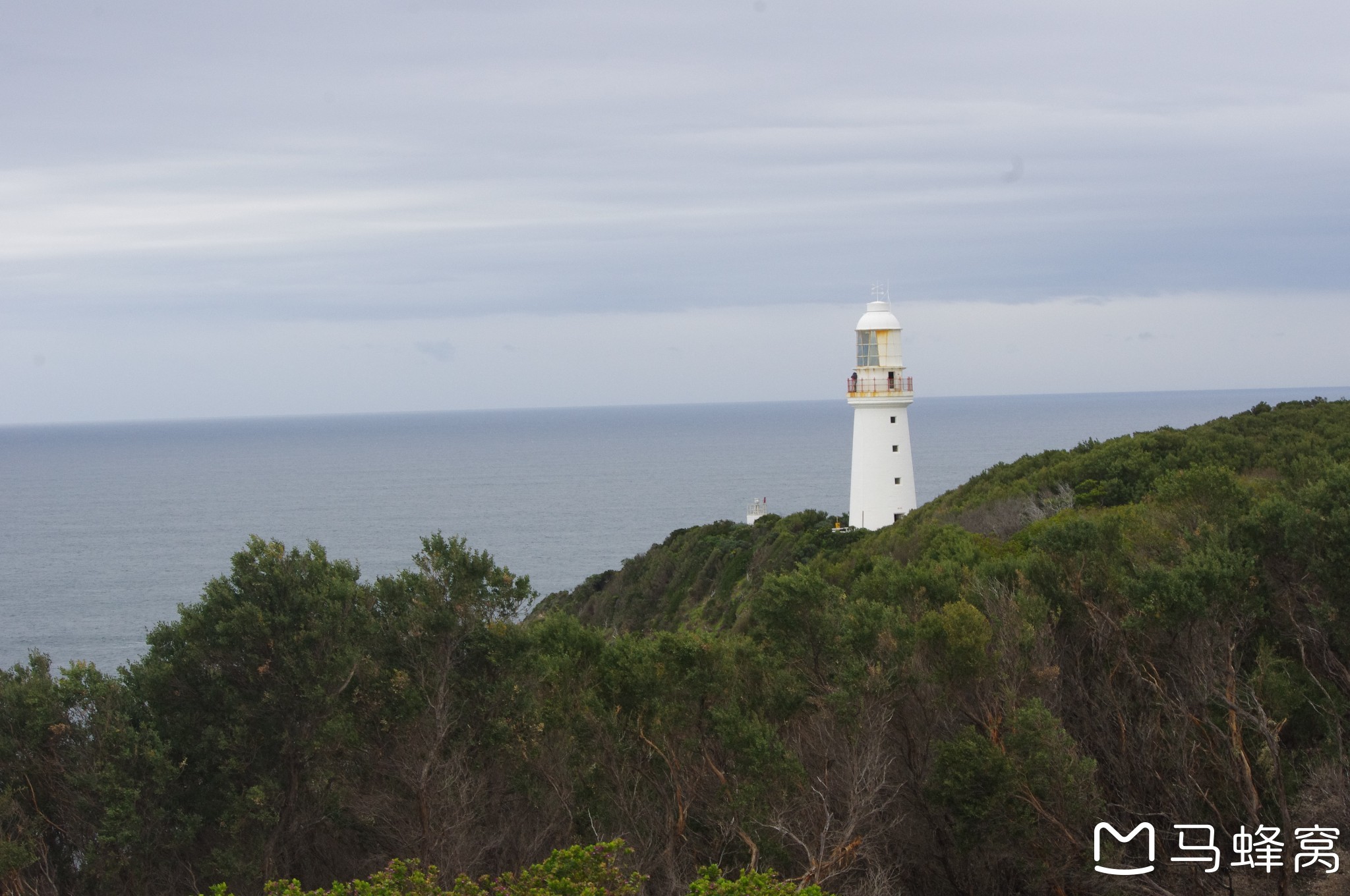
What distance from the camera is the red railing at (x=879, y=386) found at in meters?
37.3

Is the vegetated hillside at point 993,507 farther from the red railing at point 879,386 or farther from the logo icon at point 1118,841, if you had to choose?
the logo icon at point 1118,841

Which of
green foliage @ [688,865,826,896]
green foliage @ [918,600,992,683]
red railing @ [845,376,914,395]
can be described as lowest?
green foliage @ [688,865,826,896]

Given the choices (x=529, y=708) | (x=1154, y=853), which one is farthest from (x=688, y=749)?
(x=1154, y=853)

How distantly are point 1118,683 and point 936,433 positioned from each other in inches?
7143

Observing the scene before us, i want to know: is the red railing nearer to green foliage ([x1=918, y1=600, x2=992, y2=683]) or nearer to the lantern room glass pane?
the lantern room glass pane

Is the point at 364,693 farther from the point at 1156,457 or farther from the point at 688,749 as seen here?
the point at 1156,457

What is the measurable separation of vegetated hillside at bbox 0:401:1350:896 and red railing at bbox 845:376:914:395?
22491mm

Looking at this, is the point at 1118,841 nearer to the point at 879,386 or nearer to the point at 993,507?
the point at 993,507

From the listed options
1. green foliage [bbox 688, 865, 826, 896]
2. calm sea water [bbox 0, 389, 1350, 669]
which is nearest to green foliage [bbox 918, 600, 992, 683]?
green foliage [bbox 688, 865, 826, 896]

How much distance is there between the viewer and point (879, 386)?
123ft

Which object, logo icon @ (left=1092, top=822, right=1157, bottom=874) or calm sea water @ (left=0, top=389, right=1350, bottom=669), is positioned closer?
logo icon @ (left=1092, top=822, right=1157, bottom=874)

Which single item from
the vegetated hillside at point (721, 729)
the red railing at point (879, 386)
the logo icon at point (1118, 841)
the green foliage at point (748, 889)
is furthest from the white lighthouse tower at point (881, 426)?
the green foliage at point (748, 889)

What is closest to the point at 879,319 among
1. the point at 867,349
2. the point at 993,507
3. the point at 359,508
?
the point at 867,349

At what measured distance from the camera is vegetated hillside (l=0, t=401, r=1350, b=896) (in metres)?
11.8
